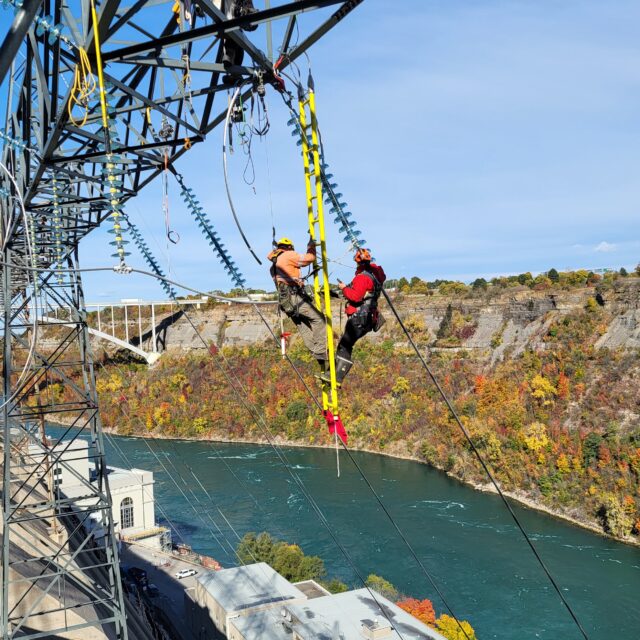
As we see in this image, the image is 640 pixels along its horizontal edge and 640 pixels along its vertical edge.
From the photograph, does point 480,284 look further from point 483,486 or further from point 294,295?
point 294,295

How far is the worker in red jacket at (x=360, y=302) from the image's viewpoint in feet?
17.7

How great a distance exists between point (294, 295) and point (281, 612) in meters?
9.61

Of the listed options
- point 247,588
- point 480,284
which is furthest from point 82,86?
point 480,284

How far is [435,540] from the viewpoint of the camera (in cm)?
2127

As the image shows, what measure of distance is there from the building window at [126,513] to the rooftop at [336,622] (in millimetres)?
10475

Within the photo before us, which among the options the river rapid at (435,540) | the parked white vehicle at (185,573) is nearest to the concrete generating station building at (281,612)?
the river rapid at (435,540)

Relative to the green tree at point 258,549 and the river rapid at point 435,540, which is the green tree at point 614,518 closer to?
the river rapid at point 435,540

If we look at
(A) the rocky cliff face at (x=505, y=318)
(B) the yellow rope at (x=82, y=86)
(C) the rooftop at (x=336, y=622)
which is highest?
(B) the yellow rope at (x=82, y=86)

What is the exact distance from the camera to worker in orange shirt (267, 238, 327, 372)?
17.8 feet

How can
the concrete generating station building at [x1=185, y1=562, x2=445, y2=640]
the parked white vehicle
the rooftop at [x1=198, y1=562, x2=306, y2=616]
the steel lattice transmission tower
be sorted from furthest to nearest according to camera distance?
the parked white vehicle, the rooftop at [x1=198, y1=562, x2=306, y2=616], the concrete generating station building at [x1=185, y1=562, x2=445, y2=640], the steel lattice transmission tower

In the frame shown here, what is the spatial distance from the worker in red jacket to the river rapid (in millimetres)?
7061

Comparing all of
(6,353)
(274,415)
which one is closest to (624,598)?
(6,353)

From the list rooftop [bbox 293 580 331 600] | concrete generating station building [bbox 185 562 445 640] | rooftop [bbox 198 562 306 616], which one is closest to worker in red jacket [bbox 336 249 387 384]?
concrete generating station building [bbox 185 562 445 640]

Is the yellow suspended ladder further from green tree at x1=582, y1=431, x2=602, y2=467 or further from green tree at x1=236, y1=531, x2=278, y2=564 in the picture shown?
green tree at x1=582, y1=431, x2=602, y2=467
